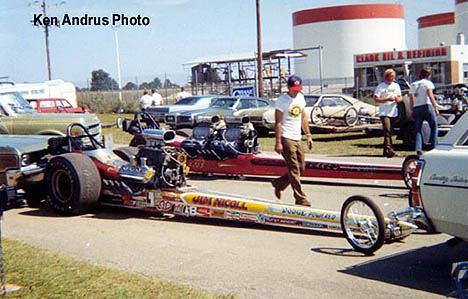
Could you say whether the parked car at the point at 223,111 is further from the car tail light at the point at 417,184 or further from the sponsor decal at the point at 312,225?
the car tail light at the point at 417,184

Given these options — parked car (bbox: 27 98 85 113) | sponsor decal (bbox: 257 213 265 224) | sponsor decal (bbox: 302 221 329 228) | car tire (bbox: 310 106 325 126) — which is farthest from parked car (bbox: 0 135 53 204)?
parked car (bbox: 27 98 85 113)

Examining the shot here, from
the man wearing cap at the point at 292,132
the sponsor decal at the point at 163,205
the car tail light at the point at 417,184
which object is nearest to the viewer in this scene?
the car tail light at the point at 417,184

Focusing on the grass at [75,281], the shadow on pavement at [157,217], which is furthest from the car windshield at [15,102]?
the grass at [75,281]

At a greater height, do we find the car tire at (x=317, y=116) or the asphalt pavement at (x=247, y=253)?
the car tire at (x=317, y=116)

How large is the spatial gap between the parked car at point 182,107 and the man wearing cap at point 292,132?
1477 centimetres

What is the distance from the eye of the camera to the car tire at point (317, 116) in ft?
64.2

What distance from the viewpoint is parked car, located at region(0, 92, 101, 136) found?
13.9 m

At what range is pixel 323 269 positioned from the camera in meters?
5.75

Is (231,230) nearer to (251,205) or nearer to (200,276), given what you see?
(251,205)

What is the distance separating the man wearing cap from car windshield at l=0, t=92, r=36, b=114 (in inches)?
350

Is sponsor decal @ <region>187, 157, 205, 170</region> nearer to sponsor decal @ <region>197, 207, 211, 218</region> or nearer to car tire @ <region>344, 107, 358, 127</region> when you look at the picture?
sponsor decal @ <region>197, 207, 211, 218</region>

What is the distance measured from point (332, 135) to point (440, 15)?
46497 millimetres

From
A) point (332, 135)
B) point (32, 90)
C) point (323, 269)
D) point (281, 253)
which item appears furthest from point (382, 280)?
point (32, 90)

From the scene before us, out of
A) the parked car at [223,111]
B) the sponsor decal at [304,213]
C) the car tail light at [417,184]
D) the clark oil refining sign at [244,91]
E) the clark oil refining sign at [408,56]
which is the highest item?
the clark oil refining sign at [408,56]
